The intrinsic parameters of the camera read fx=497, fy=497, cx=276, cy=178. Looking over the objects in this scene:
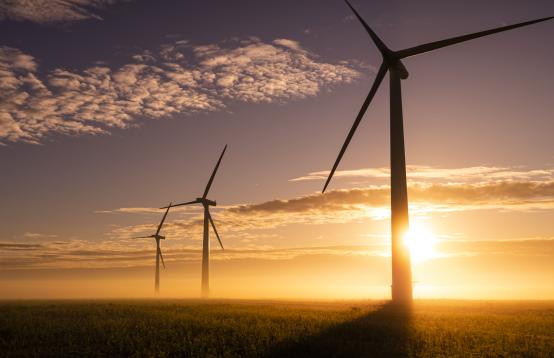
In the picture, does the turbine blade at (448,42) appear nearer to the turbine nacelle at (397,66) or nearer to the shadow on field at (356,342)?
the turbine nacelle at (397,66)

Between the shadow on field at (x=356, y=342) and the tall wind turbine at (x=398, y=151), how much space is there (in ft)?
25.0

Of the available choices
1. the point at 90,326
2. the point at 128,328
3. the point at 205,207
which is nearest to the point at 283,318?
the point at 128,328

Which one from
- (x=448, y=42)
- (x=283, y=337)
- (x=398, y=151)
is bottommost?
(x=283, y=337)

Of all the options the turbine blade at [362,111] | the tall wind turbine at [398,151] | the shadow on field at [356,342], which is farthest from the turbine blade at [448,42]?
the shadow on field at [356,342]

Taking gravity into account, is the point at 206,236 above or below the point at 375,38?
below

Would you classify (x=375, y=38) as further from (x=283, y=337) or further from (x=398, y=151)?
(x=283, y=337)

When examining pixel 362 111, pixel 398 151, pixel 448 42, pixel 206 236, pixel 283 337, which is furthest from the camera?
pixel 206 236

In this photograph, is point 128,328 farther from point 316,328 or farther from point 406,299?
point 406,299

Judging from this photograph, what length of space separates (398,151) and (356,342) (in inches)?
862

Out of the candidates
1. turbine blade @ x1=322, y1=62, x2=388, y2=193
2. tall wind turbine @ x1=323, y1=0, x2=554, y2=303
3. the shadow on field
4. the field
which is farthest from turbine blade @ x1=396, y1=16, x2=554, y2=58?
the shadow on field

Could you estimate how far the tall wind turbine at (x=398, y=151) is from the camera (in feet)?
132

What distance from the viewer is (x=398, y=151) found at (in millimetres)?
42281

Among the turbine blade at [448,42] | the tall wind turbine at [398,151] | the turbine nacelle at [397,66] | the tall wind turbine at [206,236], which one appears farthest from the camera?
the tall wind turbine at [206,236]


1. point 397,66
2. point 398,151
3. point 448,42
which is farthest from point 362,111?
point 448,42
